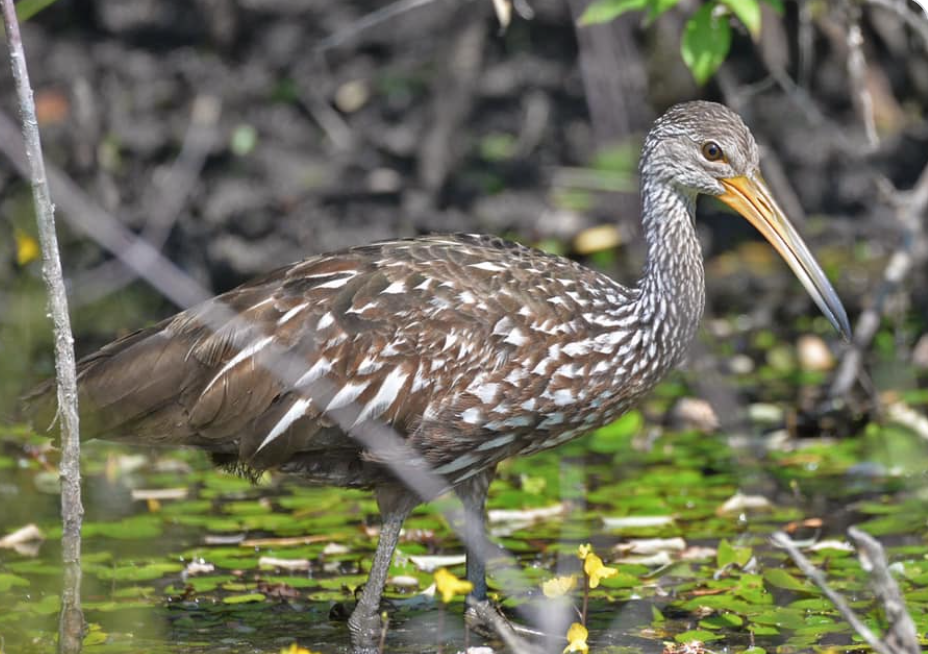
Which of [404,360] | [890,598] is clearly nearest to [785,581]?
[404,360]

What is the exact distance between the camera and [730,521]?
703 centimetres

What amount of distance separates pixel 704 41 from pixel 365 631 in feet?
8.72

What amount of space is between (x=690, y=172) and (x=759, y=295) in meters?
→ 4.16

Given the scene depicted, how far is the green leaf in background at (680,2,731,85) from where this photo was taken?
6.52 meters

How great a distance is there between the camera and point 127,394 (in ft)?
19.0

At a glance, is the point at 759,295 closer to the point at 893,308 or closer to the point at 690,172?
the point at 893,308

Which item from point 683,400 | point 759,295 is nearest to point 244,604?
point 683,400

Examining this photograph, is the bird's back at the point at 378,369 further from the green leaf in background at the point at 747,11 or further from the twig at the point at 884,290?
the twig at the point at 884,290

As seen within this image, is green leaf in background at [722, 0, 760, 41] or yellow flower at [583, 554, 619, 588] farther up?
green leaf in background at [722, 0, 760, 41]

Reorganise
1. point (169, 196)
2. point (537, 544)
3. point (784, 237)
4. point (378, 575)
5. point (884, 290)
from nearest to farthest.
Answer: point (378, 575), point (784, 237), point (537, 544), point (884, 290), point (169, 196)

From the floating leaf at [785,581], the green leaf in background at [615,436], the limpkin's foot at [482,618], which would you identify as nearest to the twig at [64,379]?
the limpkin's foot at [482,618]

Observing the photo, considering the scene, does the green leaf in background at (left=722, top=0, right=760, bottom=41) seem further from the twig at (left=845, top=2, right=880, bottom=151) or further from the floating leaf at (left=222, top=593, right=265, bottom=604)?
the floating leaf at (left=222, top=593, right=265, bottom=604)

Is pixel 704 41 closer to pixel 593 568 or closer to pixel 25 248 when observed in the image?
pixel 593 568

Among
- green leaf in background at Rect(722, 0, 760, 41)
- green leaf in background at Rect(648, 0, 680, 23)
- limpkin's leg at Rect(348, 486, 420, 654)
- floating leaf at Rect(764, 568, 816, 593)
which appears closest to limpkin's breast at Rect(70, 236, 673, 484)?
limpkin's leg at Rect(348, 486, 420, 654)
